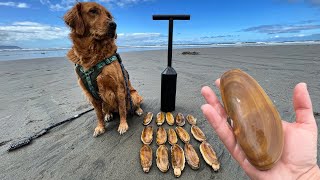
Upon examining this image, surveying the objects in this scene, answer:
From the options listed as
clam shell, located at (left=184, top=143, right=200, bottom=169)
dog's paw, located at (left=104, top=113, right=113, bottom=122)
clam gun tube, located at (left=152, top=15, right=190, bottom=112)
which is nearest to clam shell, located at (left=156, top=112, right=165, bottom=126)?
clam gun tube, located at (left=152, top=15, right=190, bottom=112)

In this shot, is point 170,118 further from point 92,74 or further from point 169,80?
point 92,74

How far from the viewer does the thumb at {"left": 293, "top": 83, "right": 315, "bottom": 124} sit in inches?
55.7

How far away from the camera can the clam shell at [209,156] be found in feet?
7.43

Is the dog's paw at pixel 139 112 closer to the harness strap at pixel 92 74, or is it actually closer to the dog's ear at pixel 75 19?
the harness strap at pixel 92 74

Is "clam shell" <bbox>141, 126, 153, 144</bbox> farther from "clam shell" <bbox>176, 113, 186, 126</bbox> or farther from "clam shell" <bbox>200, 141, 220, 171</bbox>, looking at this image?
"clam shell" <bbox>200, 141, 220, 171</bbox>

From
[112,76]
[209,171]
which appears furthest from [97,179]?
[112,76]

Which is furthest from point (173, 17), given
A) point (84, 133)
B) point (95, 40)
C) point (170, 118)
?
point (84, 133)

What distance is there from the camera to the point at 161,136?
2846mm

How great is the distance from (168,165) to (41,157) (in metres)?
1.66

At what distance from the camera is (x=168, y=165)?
90.2 inches

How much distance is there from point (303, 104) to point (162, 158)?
151cm

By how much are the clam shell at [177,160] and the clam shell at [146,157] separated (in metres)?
0.27

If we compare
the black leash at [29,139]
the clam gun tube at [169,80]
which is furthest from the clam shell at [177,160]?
the black leash at [29,139]

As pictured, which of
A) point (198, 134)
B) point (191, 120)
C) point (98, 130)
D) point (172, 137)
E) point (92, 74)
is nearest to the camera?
point (172, 137)
